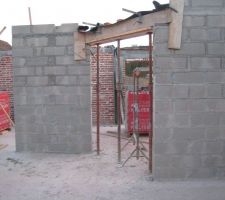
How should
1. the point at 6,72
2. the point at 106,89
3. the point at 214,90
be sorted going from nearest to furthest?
1. the point at 214,90
2. the point at 106,89
3. the point at 6,72

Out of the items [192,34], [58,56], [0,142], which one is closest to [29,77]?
[58,56]

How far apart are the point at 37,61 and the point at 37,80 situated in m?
0.46

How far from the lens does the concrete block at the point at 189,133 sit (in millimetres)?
7383

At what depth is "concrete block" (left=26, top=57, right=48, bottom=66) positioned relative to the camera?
33.1 feet

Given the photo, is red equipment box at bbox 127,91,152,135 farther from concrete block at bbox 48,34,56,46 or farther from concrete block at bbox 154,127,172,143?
concrete block at bbox 154,127,172,143

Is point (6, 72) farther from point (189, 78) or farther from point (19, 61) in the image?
point (189, 78)

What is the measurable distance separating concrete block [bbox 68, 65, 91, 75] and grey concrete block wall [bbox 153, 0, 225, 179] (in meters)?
3.00

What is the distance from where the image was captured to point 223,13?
7.24 meters

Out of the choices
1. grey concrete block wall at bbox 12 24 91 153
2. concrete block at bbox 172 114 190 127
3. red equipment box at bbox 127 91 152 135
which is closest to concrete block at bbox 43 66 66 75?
grey concrete block wall at bbox 12 24 91 153

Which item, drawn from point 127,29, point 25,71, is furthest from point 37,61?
point 127,29

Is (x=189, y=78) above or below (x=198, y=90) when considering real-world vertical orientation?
above

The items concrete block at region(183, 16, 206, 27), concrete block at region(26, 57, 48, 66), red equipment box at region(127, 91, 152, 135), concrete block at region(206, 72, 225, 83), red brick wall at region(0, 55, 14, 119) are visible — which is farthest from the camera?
red brick wall at region(0, 55, 14, 119)

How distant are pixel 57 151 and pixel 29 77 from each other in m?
1.94

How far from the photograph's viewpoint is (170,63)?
23.9ft
